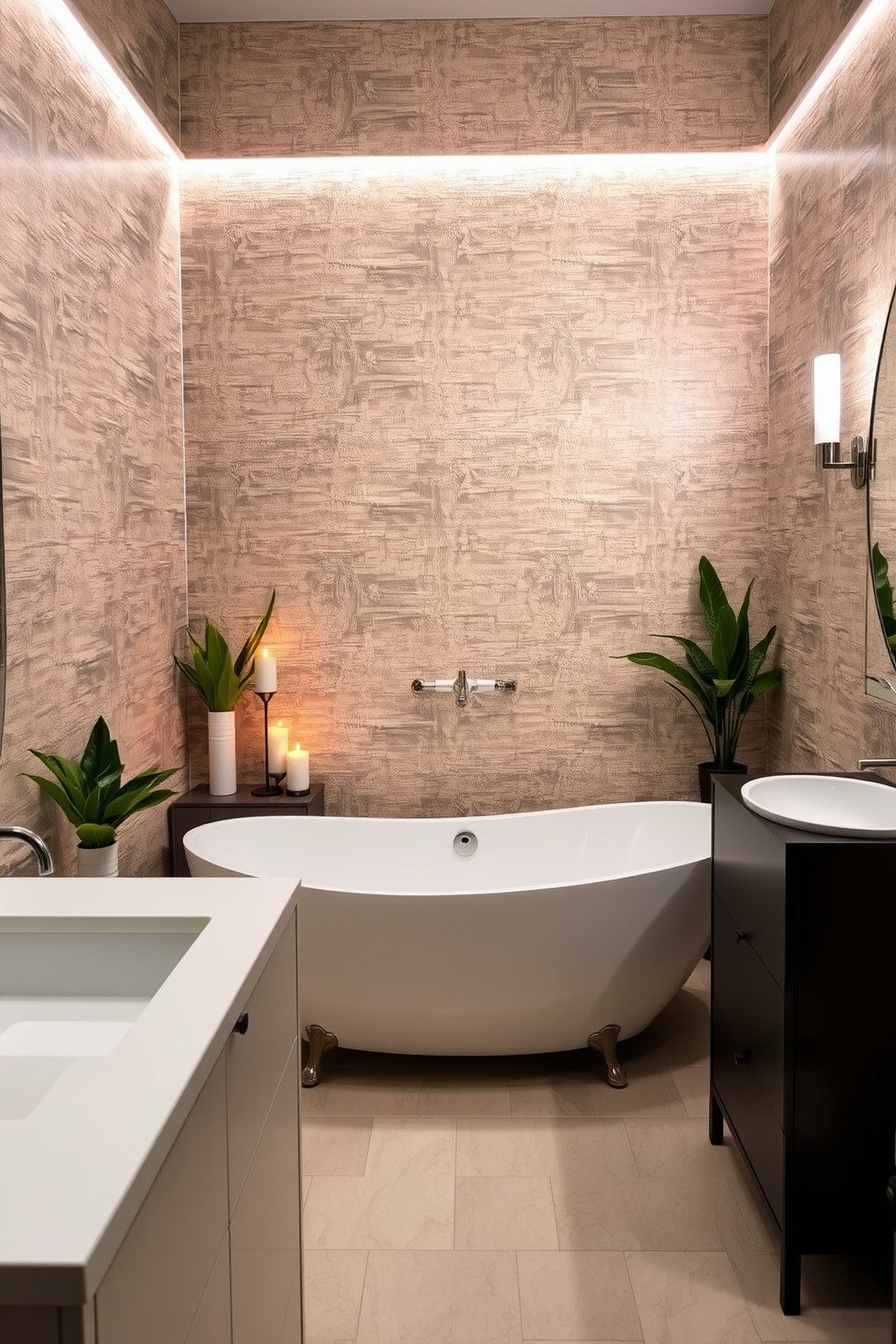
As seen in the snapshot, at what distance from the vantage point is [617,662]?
3715mm

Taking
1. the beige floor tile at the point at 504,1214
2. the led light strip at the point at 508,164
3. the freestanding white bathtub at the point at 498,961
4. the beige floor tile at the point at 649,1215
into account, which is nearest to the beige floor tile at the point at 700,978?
the freestanding white bathtub at the point at 498,961

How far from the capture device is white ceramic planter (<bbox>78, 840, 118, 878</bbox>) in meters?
2.38

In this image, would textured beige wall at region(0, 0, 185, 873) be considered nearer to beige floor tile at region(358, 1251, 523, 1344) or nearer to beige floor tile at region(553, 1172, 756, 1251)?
beige floor tile at region(358, 1251, 523, 1344)

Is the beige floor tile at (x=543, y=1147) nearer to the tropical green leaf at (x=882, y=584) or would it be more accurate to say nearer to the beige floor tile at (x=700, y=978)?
the beige floor tile at (x=700, y=978)

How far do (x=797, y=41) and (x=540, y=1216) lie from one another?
3290mm

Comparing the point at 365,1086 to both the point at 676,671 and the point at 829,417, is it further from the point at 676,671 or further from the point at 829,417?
the point at 829,417

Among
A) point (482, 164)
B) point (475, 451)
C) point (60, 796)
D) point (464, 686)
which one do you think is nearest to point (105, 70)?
point (482, 164)

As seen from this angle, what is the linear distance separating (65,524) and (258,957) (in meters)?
1.67

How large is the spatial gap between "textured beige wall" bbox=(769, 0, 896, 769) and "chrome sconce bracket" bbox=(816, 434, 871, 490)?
0.06 m

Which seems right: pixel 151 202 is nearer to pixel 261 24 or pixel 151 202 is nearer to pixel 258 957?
pixel 261 24

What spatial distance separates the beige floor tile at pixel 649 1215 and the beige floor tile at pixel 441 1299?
19 cm

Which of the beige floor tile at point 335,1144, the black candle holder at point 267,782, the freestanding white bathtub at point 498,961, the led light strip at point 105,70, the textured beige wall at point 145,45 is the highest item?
the textured beige wall at point 145,45

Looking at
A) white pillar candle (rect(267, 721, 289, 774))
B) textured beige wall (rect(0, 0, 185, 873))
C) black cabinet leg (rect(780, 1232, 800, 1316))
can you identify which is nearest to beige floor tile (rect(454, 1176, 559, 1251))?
black cabinet leg (rect(780, 1232, 800, 1316))

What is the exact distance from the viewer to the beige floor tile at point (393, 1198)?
2189mm
